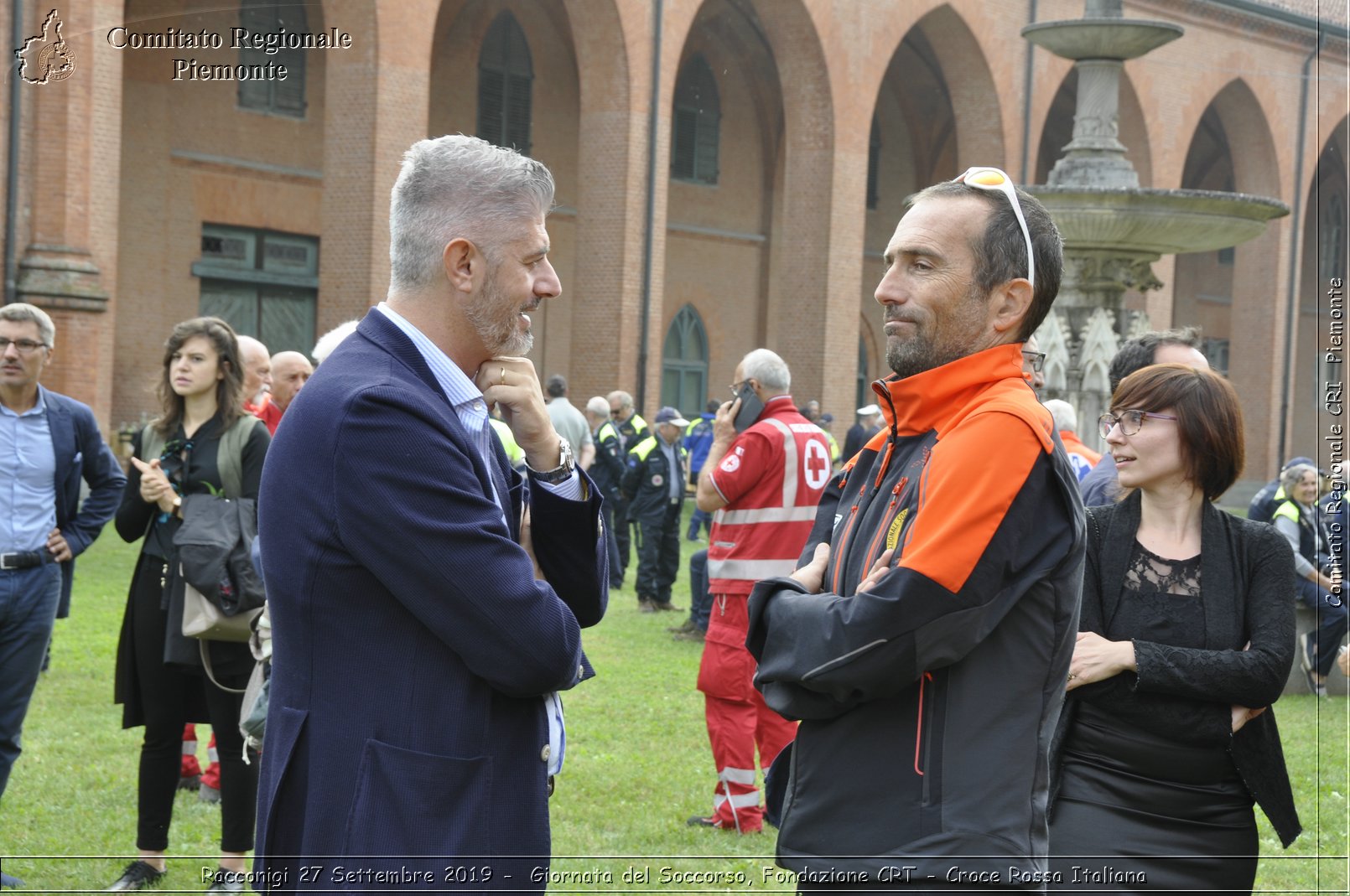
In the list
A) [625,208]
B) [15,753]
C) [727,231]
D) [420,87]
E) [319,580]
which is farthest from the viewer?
[727,231]

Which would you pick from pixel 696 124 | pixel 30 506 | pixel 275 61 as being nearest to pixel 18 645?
pixel 30 506

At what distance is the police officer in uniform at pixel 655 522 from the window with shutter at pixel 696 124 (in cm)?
1743

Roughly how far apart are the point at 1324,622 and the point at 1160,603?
856 cm

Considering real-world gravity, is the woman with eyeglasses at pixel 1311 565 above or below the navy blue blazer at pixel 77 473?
below

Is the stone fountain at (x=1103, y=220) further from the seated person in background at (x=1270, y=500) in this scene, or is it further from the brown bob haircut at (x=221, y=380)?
the brown bob haircut at (x=221, y=380)

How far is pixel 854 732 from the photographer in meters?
2.37

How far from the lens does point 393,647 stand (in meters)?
2.21

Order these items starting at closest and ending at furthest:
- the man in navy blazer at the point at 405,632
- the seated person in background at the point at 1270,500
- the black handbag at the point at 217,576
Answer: the man in navy blazer at the point at 405,632
the black handbag at the point at 217,576
the seated person in background at the point at 1270,500

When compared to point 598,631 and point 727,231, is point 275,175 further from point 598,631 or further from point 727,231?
point 598,631

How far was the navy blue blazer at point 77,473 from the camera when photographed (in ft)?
19.3

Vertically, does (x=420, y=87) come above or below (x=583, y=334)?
above

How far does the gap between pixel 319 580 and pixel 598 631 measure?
1029 centimetres

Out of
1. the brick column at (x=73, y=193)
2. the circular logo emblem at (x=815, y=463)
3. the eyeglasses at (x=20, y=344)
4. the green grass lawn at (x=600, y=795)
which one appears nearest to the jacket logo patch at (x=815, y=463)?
the circular logo emblem at (x=815, y=463)

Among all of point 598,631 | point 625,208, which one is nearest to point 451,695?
point 598,631
